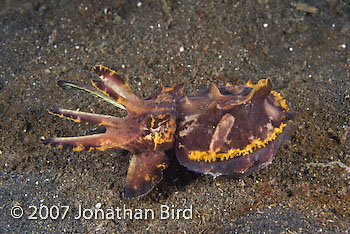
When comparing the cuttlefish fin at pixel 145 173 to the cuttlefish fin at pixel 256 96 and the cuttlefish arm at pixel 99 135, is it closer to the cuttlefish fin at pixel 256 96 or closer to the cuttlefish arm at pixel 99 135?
the cuttlefish arm at pixel 99 135

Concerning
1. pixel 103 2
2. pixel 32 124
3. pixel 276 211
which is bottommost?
pixel 276 211

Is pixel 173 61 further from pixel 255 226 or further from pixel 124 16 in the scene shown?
pixel 255 226

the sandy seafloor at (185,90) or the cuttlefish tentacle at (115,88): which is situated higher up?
the cuttlefish tentacle at (115,88)

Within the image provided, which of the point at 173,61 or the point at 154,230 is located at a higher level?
the point at 173,61

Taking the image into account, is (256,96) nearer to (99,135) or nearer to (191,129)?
(191,129)

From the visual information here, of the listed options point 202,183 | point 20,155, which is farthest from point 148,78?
point 20,155

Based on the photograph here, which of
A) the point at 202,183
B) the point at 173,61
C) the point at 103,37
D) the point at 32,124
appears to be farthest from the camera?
the point at 103,37

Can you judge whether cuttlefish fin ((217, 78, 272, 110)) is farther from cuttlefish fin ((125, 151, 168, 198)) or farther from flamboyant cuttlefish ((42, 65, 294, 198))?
cuttlefish fin ((125, 151, 168, 198))

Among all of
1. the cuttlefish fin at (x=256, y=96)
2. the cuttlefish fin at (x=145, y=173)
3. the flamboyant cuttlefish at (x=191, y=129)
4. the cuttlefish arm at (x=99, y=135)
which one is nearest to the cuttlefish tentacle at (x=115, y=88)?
the flamboyant cuttlefish at (x=191, y=129)
